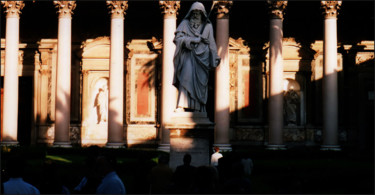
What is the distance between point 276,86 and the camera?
34438 millimetres

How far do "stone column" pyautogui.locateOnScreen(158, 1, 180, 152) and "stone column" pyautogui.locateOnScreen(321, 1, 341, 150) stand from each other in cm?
860

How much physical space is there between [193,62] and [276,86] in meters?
19.2

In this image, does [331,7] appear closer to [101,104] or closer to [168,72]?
[168,72]

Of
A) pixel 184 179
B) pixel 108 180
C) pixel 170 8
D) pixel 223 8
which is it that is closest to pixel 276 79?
pixel 223 8

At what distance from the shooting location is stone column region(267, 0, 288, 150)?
3447 centimetres

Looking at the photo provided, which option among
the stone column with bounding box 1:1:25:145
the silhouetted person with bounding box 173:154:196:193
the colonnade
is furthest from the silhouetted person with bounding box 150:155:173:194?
the stone column with bounding box 1:1:25:145

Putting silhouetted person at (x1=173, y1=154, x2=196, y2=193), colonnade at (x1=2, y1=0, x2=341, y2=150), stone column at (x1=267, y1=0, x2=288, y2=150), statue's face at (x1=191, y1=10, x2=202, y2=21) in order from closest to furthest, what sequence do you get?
silhouetted person at (x1=173, y1=154, x2=196, y2=193), statue's face at (x1=191, y1=10, x2=202, y2=21), colonnade at (x1=2, y1=0, x2=341, y2=150), stone column at (x1=267, y1=0, x2=288, y2=150)

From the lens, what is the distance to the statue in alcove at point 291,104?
135 ft

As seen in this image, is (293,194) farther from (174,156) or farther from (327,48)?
(327,48)

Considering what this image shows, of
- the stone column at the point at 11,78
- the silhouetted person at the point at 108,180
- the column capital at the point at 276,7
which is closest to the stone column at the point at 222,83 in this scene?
the column capital at the point at 276,7

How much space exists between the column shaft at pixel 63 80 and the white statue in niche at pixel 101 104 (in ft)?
20.9

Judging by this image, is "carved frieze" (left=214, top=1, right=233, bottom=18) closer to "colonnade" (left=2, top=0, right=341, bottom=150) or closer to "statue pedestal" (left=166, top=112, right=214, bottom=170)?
"colonnade" (left=2, top=0, right=341, bottom=150)

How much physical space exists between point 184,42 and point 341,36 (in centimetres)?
2779

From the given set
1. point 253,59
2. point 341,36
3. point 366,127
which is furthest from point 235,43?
point 366,127
